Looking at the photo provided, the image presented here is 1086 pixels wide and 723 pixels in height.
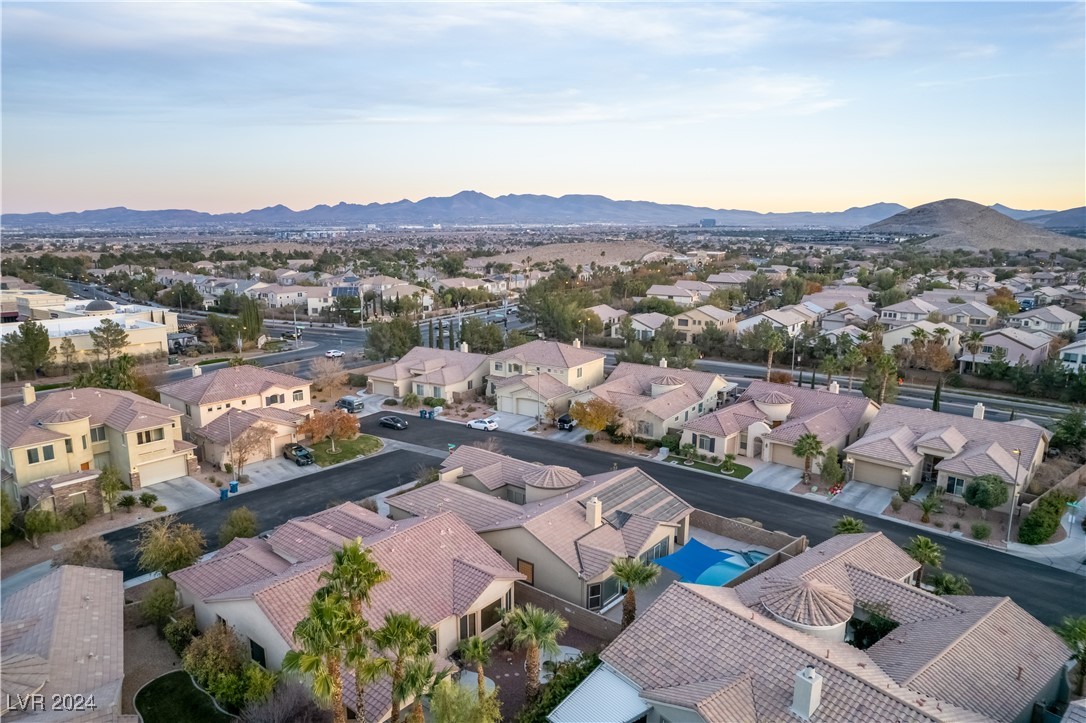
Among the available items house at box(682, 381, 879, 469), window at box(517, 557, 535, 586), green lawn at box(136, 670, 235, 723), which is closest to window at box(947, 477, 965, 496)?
house at box(682, 381, 879, 469)

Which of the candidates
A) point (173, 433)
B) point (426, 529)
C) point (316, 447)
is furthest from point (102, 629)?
point (316, 447)

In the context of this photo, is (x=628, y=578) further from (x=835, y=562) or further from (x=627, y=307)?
(x=627, y=307)

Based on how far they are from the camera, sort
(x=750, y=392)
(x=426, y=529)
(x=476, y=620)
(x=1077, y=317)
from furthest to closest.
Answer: (x=1077, y=317), (x=750, y=392), (x=426, y=529), (x=476, y=620)

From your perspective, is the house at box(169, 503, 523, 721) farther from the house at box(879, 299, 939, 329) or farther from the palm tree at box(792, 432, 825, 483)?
the house at box(879, 299, 939, 329)

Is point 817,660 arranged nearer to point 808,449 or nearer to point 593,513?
point 593,513

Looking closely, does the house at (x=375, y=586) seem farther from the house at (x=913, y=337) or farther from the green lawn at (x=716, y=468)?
the house at (x=913, y=337)

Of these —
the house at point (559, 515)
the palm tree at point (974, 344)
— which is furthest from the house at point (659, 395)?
the palm tree at point (974, 344)
